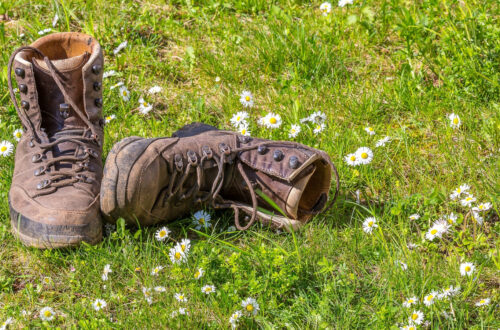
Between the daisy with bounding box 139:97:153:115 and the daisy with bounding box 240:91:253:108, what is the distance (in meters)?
0.52

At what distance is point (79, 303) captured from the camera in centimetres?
244

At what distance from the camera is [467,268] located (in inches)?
97.1

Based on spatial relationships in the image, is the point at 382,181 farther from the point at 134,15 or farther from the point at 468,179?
the point at 134,15

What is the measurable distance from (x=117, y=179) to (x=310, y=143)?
117 centimetres

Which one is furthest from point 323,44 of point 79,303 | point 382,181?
point 79,303

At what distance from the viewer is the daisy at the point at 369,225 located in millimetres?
2734

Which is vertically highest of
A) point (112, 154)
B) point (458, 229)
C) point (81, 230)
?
point (112, 154)

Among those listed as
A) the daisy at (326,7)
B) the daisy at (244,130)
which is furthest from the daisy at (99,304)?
the daisy at (326,7)

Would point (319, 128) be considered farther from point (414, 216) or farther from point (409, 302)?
point (409, 302)

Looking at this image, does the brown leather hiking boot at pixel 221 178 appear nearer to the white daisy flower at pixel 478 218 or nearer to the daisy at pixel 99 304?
the daisy at pixel 99 304

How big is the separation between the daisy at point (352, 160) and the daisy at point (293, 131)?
315 mm

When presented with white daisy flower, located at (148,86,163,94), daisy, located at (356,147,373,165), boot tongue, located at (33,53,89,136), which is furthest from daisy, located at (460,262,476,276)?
white daisy flower, located at (148,86,163,94)

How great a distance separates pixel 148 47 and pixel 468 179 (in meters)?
2.14

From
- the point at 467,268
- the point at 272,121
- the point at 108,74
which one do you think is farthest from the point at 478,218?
the point at 108,74
